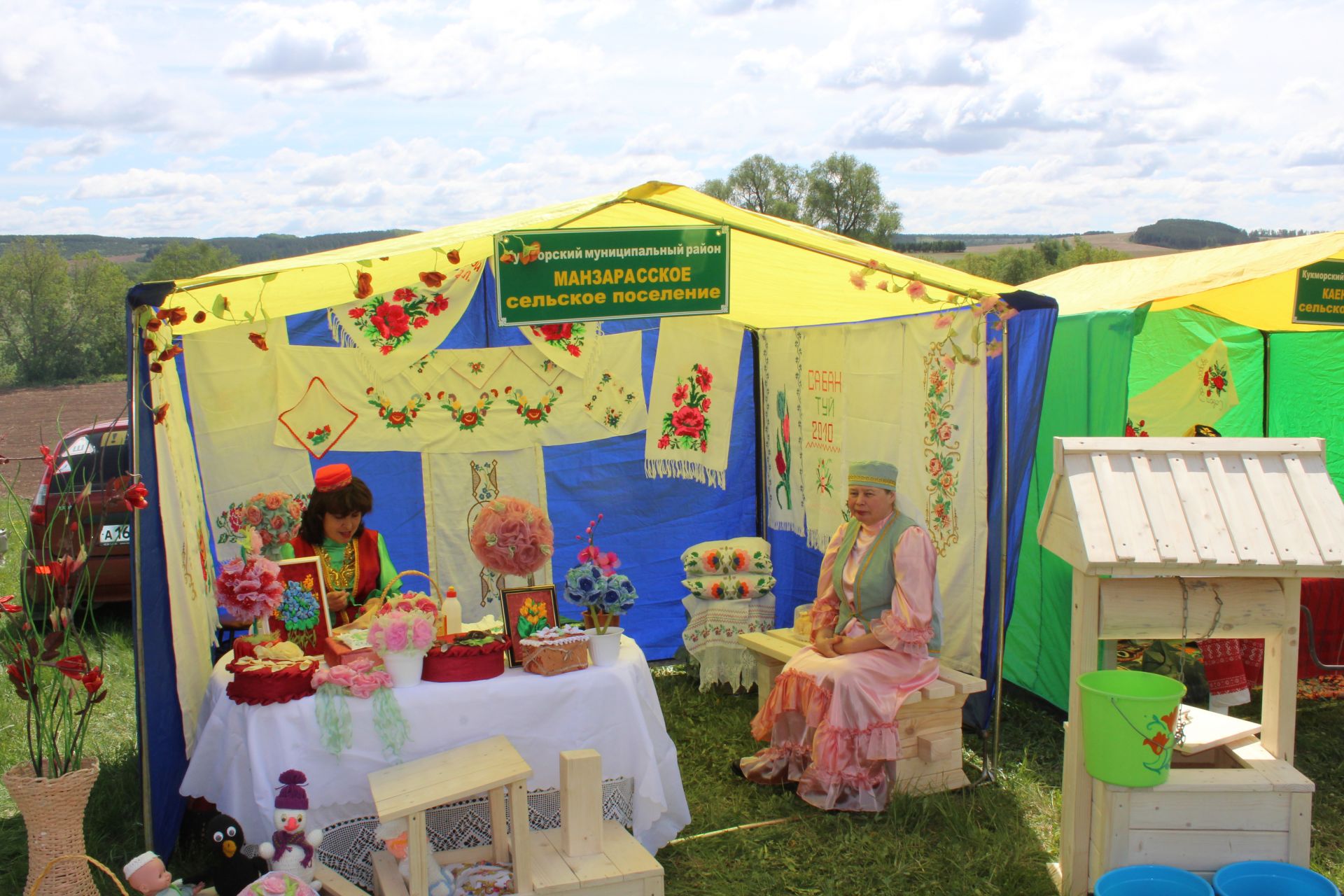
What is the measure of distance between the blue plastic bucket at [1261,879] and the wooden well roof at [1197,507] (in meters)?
0.83

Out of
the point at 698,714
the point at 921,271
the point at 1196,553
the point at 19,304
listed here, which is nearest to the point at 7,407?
the point at 19,304

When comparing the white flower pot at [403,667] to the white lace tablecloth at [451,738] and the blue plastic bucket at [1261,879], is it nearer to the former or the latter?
the white lace tablecloth at [451,738]

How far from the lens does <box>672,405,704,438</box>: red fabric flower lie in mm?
6480

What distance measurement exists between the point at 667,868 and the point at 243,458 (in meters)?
3.20

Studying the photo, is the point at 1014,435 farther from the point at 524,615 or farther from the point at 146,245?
the point at 146,245

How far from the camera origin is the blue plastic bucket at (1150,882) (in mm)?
2898

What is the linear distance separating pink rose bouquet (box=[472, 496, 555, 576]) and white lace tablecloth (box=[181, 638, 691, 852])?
15.0 inches

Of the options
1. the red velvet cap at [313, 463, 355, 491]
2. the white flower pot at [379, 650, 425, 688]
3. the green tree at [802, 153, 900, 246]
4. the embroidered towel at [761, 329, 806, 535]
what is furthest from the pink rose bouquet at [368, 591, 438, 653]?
the green tree at [802, 153, 900, 246]

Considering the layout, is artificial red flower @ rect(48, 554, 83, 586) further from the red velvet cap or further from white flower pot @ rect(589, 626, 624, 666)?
white flower pot @ rect(589, 626, 624, 666)

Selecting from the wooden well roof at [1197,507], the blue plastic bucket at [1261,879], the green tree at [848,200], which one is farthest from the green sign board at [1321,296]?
the green tree at [848,200]

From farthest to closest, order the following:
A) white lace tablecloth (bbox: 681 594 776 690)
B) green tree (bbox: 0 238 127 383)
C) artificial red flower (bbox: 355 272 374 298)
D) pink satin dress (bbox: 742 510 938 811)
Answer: green tree (bbox: 0 238 127 383), white lace tablecloth (bbox: 681 594 776 690), pink satin dress (bbox: 742 510 938 811), artificial red flower (bbox: 355 272 374 298)

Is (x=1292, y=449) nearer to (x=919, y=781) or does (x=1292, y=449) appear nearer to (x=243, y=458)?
(x=919, y=781)

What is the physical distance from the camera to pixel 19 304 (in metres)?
27.1

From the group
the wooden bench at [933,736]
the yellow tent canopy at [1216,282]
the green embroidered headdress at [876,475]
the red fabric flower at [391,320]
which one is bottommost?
the wooden bench at [933,736]
